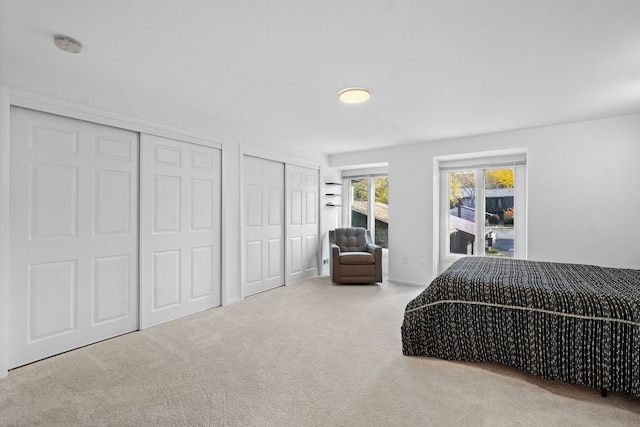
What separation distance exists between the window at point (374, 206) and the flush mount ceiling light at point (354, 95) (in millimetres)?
3206

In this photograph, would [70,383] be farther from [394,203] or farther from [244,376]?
[394,203]

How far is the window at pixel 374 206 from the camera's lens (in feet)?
19.8

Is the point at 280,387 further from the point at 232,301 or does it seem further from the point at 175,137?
the point at 175,137

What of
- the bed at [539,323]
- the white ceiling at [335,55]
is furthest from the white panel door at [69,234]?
the bed at [539,323]

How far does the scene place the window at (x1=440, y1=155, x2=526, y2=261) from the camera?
181 inches

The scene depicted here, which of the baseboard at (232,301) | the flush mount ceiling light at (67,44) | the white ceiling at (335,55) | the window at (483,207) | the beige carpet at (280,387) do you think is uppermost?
the white ceiling at (335,55)

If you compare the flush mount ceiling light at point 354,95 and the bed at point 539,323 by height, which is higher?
the flush mount ceiling light at point 354,95

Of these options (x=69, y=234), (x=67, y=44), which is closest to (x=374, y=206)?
(x=69, y=234)

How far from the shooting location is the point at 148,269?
3.15m

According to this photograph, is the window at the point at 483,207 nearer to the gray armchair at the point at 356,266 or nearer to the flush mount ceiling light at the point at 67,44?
the gray armchair at the point at 356,266

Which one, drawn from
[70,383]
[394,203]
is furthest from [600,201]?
[70,383]

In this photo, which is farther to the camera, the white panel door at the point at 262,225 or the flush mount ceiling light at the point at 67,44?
the white panel door at the point at 262,225

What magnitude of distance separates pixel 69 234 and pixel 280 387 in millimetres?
2165

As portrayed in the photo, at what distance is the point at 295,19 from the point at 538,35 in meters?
1.53
